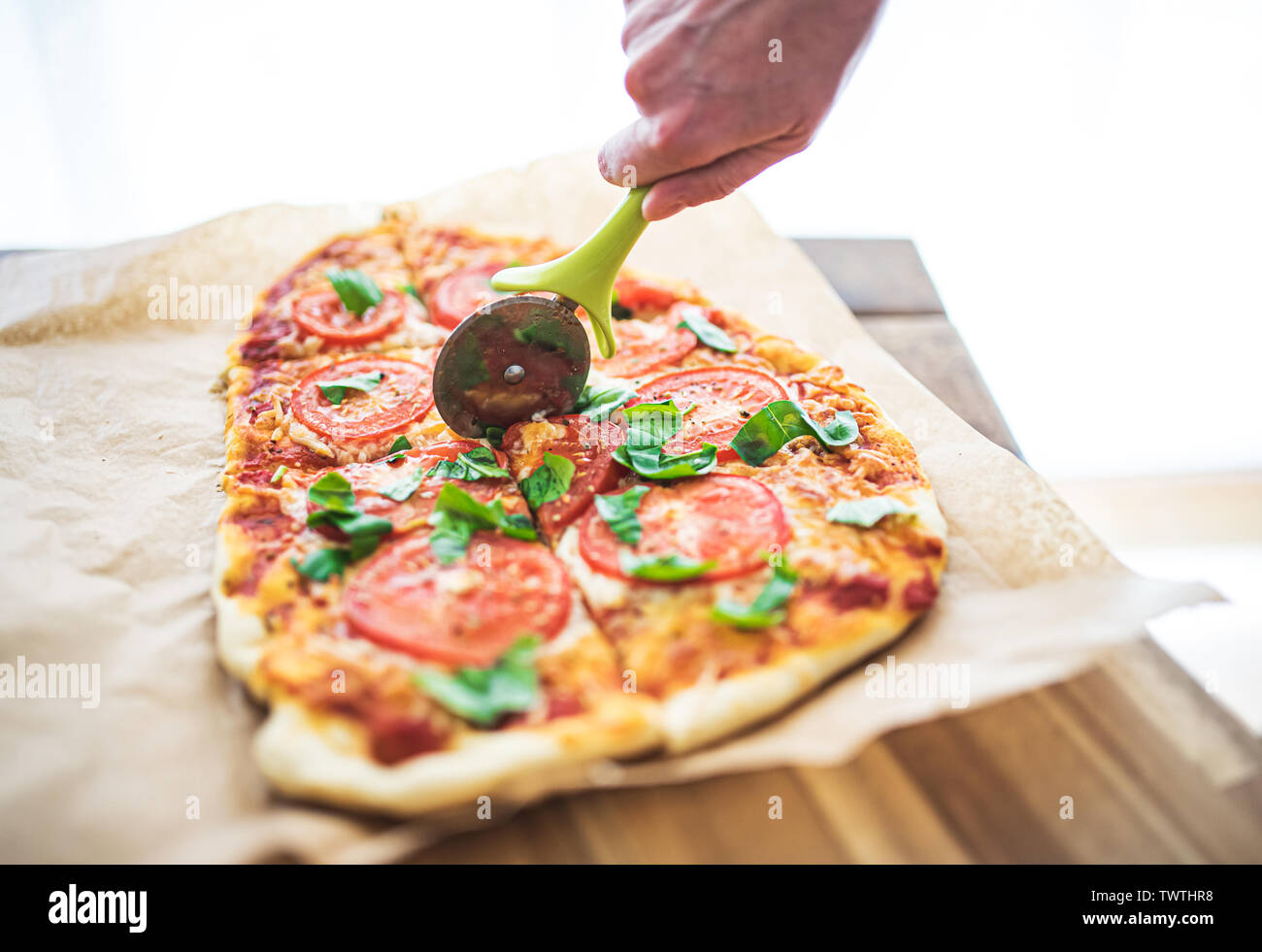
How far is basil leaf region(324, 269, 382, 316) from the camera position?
3865mm

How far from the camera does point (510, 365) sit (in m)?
3.09

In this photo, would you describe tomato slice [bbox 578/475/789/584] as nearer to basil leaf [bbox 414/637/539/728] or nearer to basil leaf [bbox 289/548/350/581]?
basil leaf [bbox 414/637/539/728]

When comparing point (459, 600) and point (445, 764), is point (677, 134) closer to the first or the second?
point (459, 600)

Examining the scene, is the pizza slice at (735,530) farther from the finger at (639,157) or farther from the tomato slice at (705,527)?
the finger at (639,157)

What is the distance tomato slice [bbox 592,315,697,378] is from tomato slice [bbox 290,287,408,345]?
0.86 meters

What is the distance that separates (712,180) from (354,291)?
1741 mm

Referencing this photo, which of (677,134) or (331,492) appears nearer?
(677,134)

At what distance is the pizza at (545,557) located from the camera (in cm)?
222

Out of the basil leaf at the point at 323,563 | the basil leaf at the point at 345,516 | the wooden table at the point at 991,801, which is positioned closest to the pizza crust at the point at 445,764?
the wooden table at the point at 991,801

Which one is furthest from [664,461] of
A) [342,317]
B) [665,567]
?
[342,317]

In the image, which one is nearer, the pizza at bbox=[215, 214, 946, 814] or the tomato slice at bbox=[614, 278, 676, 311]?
the pizza at bbox=[215, 214, 946, 814]

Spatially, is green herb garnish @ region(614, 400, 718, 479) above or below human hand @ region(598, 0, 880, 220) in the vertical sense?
below

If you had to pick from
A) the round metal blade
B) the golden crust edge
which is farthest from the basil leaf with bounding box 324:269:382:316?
the golden crust edge
